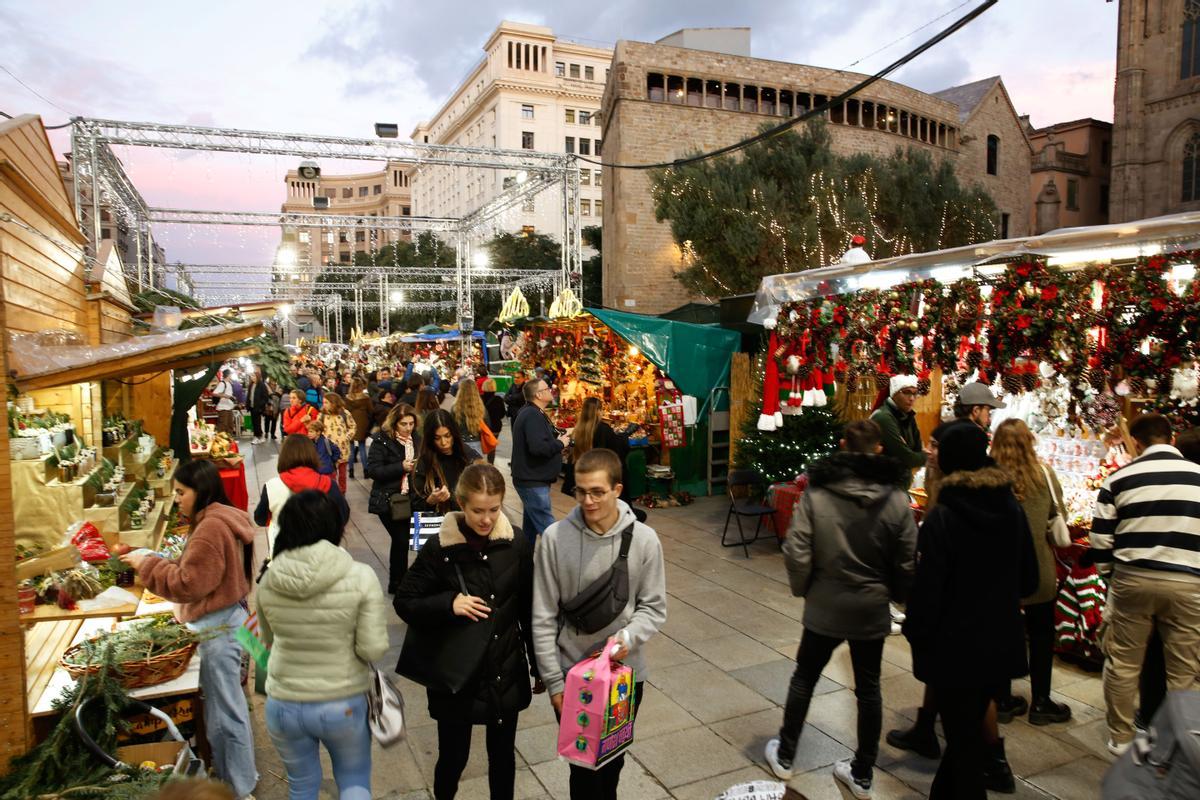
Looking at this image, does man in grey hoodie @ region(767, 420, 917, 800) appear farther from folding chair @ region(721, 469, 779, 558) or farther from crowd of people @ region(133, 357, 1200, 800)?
folding chair @ region(721, 469, 779, 558)

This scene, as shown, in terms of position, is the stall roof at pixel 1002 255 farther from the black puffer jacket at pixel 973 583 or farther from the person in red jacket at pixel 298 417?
the person in red jacket at pixel 298 417

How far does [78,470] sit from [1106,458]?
7.14 m

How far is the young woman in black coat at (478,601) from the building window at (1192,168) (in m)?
44.2

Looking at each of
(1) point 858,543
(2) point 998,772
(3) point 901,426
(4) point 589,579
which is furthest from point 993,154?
(4) point 589,579

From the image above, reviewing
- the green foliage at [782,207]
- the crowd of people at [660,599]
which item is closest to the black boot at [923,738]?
the crowd of people at [660,599]

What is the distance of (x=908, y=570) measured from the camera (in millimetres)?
3094

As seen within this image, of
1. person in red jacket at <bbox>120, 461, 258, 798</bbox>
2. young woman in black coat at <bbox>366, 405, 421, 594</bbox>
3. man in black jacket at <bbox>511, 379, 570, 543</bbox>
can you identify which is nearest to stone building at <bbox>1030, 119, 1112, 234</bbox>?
man in black jacket at <bbox>511, 379, 570, 543</bbox>

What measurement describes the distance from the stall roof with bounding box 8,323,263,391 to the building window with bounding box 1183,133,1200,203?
43857mm

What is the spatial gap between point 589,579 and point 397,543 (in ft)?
11.3

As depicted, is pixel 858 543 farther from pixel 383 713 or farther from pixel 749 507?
pixel 749 507

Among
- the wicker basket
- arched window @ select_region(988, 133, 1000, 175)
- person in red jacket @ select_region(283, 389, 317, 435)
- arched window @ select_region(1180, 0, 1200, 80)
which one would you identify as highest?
arched window @ select_region(1180, 0, 1200, 80)

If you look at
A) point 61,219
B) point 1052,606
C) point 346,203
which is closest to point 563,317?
point 61,219

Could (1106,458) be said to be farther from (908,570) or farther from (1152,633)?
(908,570)

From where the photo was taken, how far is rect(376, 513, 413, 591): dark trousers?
551 cm
